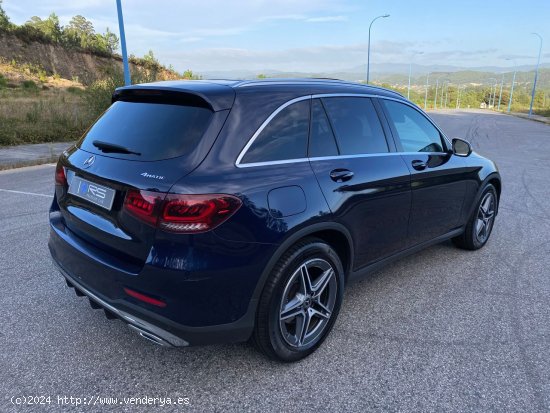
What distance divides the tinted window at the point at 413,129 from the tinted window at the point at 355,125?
27 cm

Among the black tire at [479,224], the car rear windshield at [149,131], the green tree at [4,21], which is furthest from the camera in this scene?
the green tree at [4,21]

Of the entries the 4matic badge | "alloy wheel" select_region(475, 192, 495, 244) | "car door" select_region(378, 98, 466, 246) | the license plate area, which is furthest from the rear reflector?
"alloy wheel" select_region(475, 192, 495, 244)

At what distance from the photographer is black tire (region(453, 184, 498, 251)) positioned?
4742mm

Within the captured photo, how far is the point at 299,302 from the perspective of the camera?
2.79 metres

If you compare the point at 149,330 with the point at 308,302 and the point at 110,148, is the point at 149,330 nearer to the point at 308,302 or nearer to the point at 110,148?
the point at 308,302

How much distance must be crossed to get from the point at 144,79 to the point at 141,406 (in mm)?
15844

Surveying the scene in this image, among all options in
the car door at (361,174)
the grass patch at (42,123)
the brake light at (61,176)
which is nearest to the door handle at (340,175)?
the car door at (361,174)

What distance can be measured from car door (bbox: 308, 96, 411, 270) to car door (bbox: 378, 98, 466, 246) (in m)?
0.15

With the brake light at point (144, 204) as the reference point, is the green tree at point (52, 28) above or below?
above

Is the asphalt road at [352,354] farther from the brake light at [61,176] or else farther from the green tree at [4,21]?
the green tree at [4,21]

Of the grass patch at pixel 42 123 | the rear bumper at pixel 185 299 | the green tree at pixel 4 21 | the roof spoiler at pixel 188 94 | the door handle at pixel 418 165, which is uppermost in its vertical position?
the green tree at pixel 4 21

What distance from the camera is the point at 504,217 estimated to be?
246 inches

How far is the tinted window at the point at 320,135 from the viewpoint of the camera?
292cm

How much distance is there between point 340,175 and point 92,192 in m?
1.57
